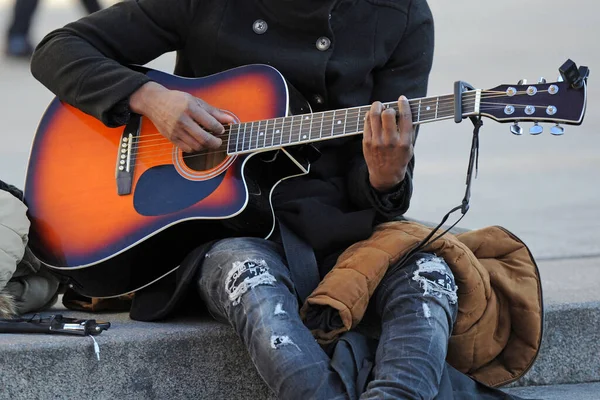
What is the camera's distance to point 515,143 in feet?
14.3

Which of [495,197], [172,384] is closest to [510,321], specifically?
[172,384]

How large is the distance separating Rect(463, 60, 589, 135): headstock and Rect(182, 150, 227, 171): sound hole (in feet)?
1.95

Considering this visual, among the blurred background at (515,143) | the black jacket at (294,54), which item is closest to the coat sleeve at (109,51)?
the black jacket at (294,54)

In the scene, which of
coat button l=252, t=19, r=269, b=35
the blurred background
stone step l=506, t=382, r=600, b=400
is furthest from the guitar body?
the blurred background

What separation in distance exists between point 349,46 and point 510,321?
0.77 m

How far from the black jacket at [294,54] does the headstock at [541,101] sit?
1.16 ft

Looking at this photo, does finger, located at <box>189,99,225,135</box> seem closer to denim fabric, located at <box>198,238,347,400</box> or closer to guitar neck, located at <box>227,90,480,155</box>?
guitar neck, located at <box>227,90,480,155</box>

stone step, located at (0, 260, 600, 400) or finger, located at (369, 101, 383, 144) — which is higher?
finger, located at (369, 101, 383, 144)

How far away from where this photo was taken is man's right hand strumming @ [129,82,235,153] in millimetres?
2193

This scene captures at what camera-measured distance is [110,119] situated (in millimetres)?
2305

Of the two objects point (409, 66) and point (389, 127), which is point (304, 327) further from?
point (409, 66)

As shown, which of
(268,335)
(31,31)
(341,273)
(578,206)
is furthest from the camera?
(578,206)

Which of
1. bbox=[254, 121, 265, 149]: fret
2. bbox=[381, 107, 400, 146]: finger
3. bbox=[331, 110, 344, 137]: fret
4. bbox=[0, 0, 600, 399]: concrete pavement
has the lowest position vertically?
bbox=[0, 0, 600, 399]: concrete pavement

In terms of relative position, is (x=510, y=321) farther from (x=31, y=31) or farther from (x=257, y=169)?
(x=31, y=31)
